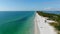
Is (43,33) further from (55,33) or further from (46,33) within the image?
(55,33)

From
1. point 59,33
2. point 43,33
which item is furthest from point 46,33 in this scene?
point 59,33

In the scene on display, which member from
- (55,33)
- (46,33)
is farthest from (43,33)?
(55,33)

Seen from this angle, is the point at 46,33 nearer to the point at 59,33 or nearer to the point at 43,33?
the point at 43,33

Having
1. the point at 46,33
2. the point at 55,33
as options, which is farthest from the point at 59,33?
the point at 46,33

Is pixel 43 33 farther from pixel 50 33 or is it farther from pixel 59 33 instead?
pixel 59 33

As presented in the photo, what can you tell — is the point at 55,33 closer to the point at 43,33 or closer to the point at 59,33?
the point at 59,33
